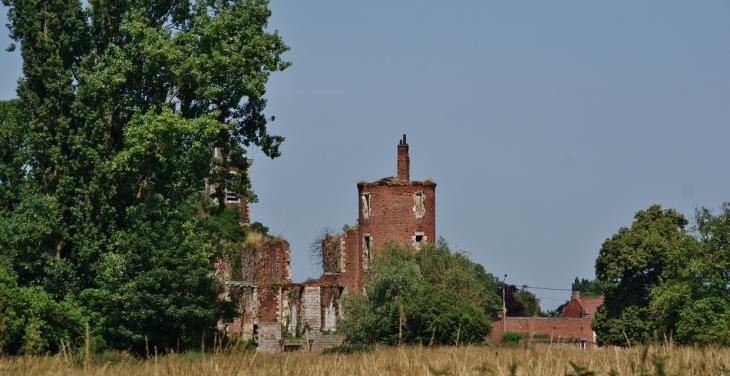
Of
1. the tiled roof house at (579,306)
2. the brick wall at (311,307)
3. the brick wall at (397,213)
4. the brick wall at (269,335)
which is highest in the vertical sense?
the brick wall at (397,213)

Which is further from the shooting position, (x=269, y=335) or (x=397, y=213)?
(x=397, y=213)

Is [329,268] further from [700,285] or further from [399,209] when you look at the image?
[700,285]

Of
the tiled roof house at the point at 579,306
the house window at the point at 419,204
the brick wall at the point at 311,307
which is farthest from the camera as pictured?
the tiled roof house at the point at 579,306

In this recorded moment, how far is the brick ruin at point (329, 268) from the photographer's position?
49.9 meters

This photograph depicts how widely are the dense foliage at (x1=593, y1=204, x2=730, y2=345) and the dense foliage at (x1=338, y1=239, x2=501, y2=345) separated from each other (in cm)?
624

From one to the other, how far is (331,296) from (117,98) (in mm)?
23727

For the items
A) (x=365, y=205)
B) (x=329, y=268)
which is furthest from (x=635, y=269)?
(x=329, y=268)

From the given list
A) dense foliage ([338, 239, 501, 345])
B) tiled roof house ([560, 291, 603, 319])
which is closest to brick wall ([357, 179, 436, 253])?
dense foliage ([338, 239, 501, 345])

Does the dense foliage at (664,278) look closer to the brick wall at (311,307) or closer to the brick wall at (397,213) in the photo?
the brick wall at (397,213)

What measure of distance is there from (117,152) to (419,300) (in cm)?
1532

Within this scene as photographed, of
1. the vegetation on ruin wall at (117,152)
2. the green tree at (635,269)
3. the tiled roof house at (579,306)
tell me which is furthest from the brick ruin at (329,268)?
the tiled roof house at (579,306)

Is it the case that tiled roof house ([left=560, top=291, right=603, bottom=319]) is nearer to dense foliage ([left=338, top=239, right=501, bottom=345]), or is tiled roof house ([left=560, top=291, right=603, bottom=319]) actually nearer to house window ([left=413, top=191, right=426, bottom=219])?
house window ([left=413, top=191, right=426, bottom=219])

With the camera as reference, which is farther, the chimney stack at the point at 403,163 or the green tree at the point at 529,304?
the chimney stack at the point at 403,163

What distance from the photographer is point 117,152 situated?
30.2 meters
